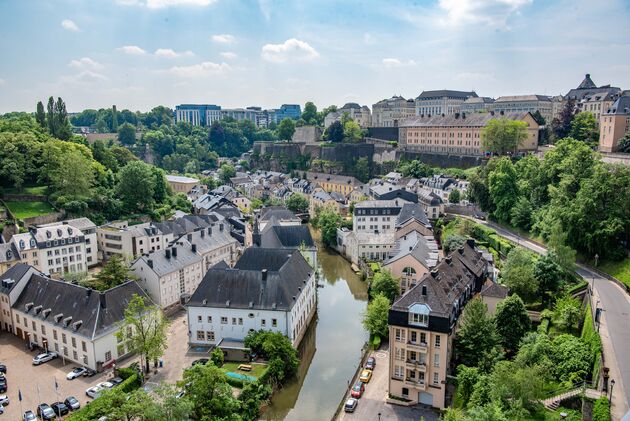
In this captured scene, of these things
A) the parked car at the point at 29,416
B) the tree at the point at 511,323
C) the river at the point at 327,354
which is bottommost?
the river at the point at 327,354

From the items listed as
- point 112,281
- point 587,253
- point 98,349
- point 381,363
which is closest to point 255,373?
point 381,363

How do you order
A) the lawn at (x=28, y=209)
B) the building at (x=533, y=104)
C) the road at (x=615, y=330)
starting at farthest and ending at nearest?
the building at (x=533, y=104) < the lawn at (x=28, y=209) < the road at (x=615, y=330)

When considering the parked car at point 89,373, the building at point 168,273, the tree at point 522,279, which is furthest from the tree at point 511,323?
the building at point 168,273

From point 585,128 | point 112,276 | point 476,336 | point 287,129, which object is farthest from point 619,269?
point 287,129

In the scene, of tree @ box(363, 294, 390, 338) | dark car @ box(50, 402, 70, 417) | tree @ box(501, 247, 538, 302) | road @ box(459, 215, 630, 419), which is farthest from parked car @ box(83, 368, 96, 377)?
tree @ box(501, 247, 538, 302)

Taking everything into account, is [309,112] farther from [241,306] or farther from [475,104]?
[241,306]

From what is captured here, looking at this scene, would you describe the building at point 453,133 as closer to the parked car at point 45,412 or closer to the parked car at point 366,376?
the parked car at point 366,376
